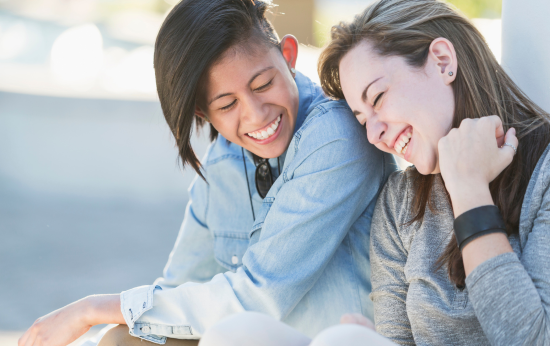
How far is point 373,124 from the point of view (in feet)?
5.77

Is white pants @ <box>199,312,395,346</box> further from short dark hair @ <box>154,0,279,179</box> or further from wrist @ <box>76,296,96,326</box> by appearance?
short dark hair @ <box>154,0,279,179</box>

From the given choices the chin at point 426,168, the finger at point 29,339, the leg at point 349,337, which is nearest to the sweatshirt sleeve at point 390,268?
the chin at point 426,168

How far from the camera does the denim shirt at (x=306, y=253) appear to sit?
183 centimetres

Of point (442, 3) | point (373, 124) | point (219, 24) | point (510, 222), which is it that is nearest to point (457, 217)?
point (510, 222)

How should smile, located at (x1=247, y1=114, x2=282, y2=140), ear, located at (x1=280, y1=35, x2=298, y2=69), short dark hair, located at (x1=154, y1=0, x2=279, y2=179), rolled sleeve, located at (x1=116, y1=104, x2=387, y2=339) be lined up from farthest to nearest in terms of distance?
ear, located at (x1=280, y1=35, x2=298, y2=69), smile, located at (x1=247, y1=114, x2=282, y2=140), short dark hair, located at (x1=154, y1=0, x2=279, y2=179), rolled sleeve, located at (x1=116, y1=104, x2=387, y2=339)

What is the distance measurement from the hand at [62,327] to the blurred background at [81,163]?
76 centimetres

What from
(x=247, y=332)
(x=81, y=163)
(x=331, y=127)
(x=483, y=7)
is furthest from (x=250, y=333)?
(x=483, y=7)

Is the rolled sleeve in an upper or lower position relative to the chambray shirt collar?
lower

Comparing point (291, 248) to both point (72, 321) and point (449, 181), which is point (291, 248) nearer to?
point (449, 181)

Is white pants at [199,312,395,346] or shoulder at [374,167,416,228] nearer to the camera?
white pants at [199,312,395,346]

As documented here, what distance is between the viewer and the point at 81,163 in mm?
6199

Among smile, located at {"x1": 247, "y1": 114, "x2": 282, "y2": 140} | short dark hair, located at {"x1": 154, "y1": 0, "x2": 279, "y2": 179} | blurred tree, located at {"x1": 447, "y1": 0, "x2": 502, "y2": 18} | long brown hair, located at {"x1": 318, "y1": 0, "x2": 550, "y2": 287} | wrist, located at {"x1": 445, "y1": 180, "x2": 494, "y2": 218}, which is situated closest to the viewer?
wrist, located at {"x1": 445, "y1": 180, "x2": 494, "y2": 218}

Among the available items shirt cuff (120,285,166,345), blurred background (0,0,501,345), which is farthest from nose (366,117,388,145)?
shirt cuff (120,285,166,345)

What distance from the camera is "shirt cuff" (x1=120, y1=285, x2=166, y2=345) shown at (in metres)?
1.84
